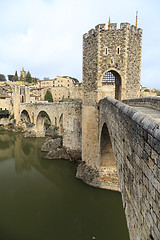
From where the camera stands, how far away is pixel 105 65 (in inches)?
408

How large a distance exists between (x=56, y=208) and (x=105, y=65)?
969 cm

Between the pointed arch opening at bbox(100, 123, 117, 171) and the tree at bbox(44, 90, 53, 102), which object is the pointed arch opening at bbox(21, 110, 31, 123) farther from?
the pointed arch opening at bbox(100, 123, 117, 171)

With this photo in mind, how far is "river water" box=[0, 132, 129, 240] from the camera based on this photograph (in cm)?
787

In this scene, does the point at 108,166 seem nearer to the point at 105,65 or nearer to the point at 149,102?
the point at 149,102

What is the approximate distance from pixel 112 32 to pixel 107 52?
1283mm

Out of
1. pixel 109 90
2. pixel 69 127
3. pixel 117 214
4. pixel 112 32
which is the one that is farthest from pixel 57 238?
pixel 109 90

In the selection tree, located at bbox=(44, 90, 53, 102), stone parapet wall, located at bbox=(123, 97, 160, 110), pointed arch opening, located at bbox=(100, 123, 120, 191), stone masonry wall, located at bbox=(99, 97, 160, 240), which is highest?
tree, located at bbox=(44, 90, 53, 102)

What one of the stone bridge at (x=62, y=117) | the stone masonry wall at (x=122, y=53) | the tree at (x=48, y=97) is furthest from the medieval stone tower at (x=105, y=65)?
the tree at (x=48, y=97)

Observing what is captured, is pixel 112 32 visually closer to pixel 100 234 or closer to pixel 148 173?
pixel 148 173

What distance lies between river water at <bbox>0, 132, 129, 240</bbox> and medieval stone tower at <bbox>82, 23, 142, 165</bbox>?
2.81 m

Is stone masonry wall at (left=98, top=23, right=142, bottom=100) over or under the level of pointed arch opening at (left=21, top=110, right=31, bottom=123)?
over

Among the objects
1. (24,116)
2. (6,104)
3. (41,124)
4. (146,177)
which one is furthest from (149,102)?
(6,104)

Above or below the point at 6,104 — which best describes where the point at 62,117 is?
below

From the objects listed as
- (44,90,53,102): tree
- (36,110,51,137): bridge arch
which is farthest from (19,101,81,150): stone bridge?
(44,90,53,102): tree
